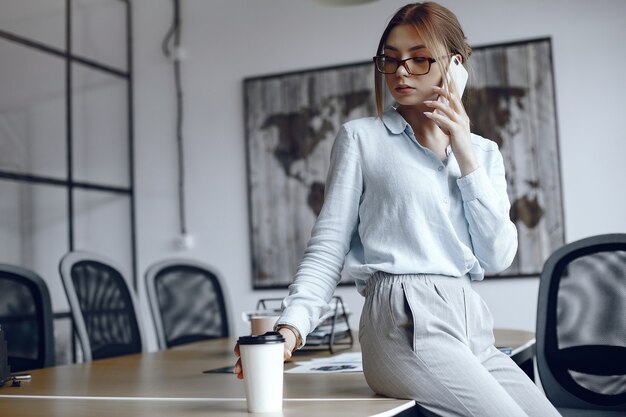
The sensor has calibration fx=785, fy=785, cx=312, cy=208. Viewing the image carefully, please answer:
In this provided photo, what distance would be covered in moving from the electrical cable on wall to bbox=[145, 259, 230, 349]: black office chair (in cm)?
163

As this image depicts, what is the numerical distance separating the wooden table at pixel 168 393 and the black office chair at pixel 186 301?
2.94 ft

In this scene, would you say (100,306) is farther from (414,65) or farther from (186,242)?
(186,242)

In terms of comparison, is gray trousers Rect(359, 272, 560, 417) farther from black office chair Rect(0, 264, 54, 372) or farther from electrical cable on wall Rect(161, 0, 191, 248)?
electrical cable on wall Rect(161, 0, 191, 248)

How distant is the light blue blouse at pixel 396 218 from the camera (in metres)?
1.30

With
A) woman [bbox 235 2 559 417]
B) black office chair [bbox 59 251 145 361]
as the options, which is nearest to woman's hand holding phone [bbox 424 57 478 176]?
woman [bbox 235 2 559 417]

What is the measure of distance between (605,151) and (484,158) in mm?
2741

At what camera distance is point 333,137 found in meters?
4.38

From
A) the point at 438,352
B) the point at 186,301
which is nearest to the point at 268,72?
the point at 186,301

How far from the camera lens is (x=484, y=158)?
1.43 m

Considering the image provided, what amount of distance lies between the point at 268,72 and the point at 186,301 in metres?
1.93

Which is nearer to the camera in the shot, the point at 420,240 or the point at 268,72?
the point at 420,240

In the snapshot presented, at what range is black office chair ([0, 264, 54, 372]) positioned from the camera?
7.13 ft

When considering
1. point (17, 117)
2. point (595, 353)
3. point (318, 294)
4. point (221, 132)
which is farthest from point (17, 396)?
point (221, 132)

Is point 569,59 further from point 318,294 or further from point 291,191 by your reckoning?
point 318,294
